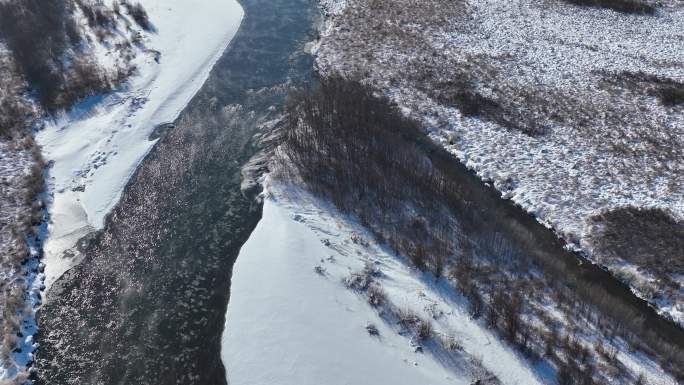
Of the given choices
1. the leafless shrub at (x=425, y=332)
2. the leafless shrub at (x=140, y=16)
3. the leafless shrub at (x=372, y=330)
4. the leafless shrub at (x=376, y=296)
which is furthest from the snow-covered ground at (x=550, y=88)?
the leafless shrub at (x=140, y=16)

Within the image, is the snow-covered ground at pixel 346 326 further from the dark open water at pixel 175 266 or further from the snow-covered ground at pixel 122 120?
the snow-covered ground at pixel 122 120

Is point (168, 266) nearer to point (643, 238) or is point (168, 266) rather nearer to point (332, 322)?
point (332, 322)

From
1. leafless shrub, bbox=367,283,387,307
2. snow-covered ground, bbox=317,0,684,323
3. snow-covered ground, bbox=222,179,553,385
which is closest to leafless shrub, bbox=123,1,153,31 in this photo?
snow-covered ground, bbox=317,0,684,323

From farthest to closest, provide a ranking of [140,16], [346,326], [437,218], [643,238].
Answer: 1. [140,16]
2. [437,218]
3. [643,238]
4. [346,326]

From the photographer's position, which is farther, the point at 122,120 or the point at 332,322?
the point at 122,120

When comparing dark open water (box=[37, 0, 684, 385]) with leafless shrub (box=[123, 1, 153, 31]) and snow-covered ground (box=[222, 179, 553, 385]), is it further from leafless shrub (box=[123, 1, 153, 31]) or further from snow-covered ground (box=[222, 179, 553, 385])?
leafless shrub (box=[123, 1, 153, 31])

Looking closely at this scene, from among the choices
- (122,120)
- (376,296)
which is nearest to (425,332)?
(376,296)

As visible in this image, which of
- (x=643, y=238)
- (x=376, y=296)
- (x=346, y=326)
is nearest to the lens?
(x=346, y=326)
